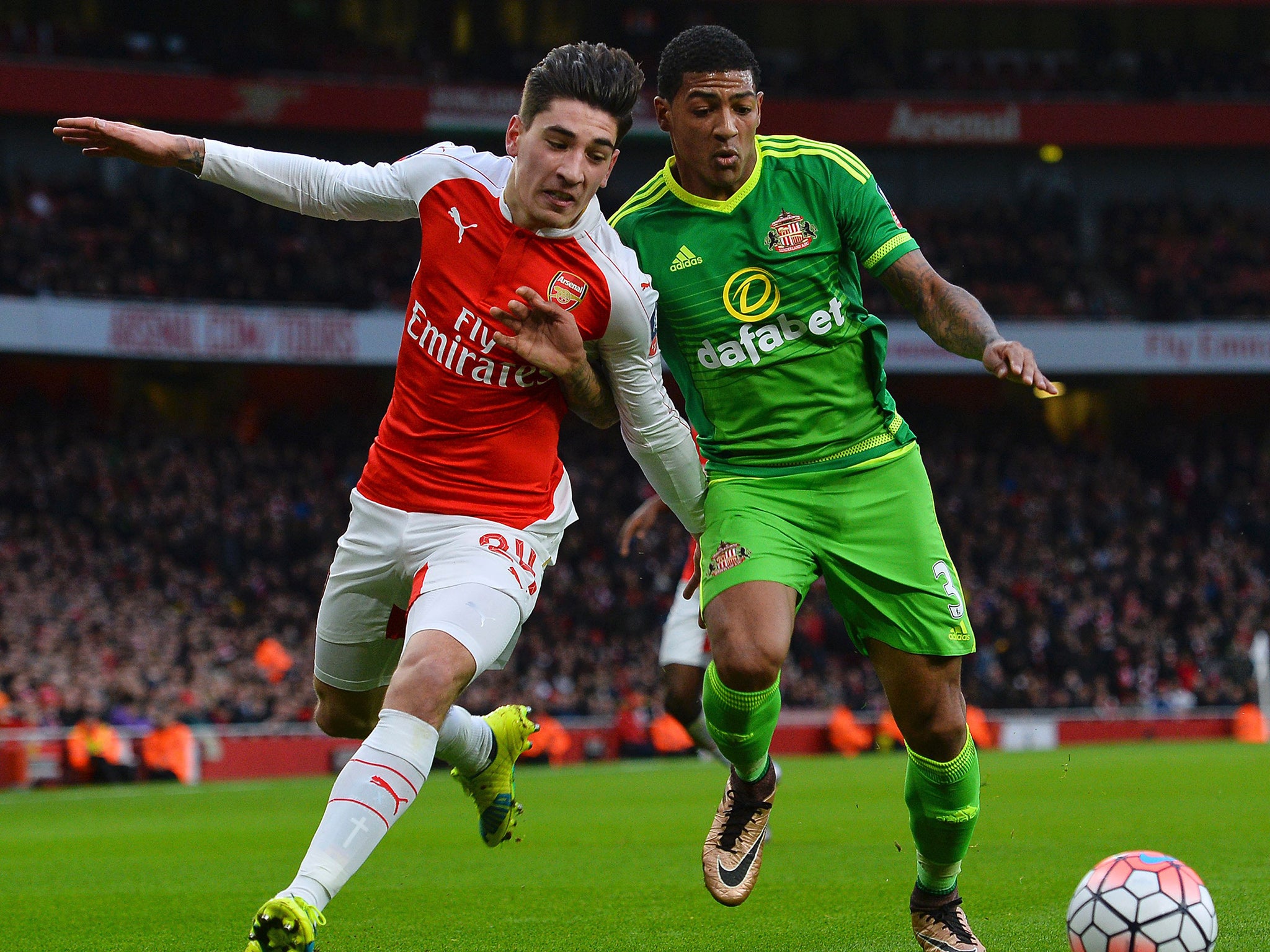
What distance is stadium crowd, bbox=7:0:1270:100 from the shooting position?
30047 millimetres

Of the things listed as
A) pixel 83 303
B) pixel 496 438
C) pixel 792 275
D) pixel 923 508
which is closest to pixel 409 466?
pixel 496 438

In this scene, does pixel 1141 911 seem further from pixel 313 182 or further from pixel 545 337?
pixel 313 182

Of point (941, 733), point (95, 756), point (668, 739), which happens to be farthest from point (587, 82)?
point (668, 739)

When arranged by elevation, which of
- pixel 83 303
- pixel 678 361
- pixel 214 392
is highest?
pixel 678 361

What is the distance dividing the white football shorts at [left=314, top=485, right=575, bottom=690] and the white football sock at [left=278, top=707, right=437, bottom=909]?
1.07 ft

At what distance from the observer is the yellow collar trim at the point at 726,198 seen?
16.9 ft

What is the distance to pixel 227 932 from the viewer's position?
596cm

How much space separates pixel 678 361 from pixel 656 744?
17.1m

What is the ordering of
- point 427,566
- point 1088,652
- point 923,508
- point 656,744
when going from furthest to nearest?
point 1088,652, point 656,744, point 923,508, point 427,566

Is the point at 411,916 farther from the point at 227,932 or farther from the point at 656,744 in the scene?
the point at 656,744

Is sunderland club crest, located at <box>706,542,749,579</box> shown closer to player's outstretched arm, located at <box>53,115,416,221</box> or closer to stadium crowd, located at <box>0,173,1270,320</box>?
player's outstretched arm, located at <box>53,115,416,221</box>

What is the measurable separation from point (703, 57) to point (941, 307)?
109cm

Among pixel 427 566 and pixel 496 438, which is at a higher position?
pixel 496 438

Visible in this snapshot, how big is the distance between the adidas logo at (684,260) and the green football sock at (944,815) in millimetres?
1737
